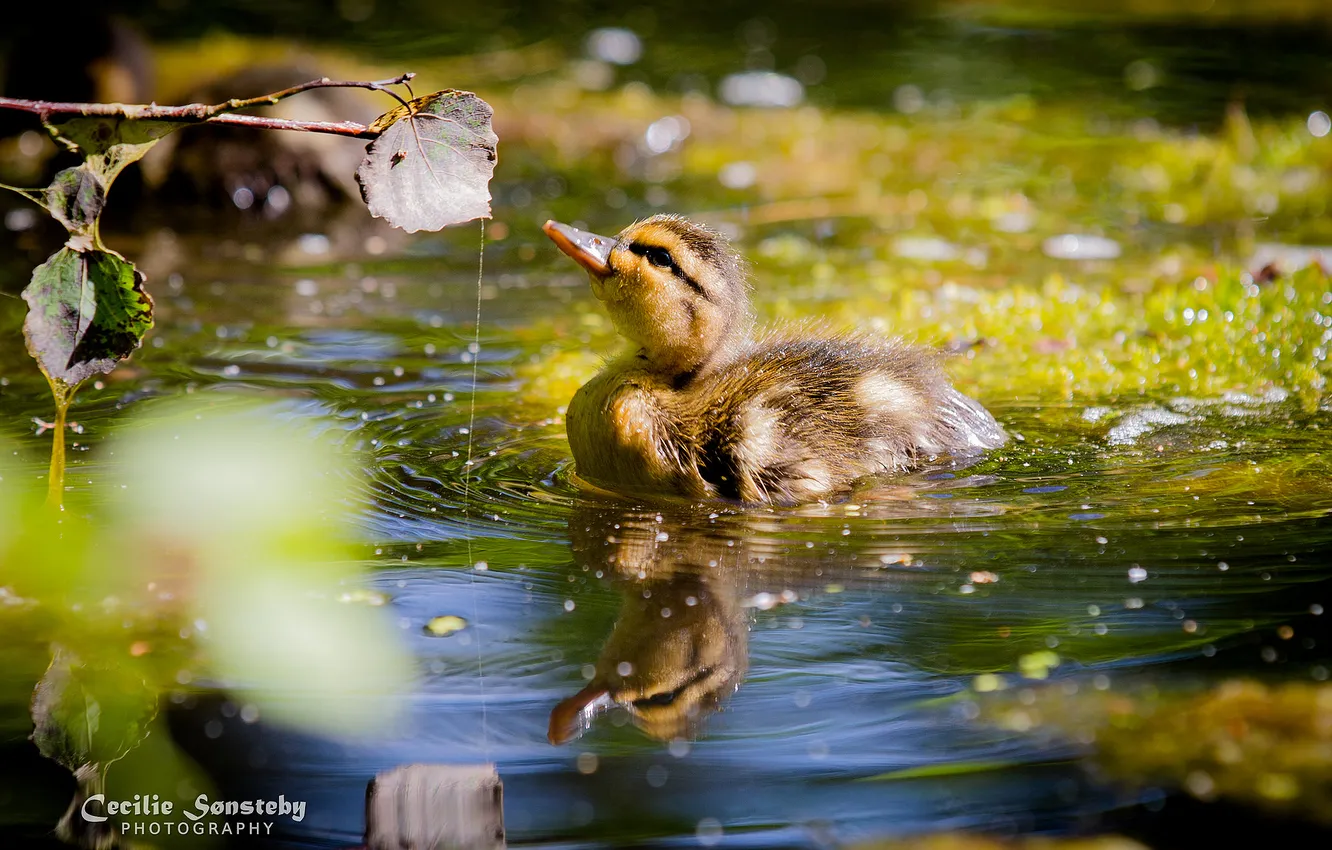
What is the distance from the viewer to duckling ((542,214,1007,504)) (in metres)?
4.65

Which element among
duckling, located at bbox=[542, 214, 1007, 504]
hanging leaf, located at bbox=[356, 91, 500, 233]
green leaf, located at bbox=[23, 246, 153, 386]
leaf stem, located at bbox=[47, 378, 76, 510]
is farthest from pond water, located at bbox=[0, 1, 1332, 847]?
hanging leaf, located at bbox=[356, 91, 500, 233]

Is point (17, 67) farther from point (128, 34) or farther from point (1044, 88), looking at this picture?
point (1044, 88)

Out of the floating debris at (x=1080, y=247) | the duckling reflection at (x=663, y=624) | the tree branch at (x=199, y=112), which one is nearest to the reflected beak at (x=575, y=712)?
the duckling reflection at (x=663, y=624)

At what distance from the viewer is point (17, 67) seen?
34.3ft

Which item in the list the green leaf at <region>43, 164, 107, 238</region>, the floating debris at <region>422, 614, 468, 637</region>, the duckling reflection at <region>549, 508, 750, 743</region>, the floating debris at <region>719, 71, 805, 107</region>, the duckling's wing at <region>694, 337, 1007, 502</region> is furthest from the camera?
the floating debris at <region>719, 71, 805, 107</region>

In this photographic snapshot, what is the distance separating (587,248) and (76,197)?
181 centimetres

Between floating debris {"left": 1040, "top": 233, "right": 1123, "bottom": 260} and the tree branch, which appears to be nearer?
the tree branch

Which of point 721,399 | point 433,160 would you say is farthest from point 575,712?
point 721,399

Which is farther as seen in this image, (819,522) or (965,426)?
(965,426)

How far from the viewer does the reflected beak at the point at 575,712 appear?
3121mm

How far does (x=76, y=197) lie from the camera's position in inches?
133

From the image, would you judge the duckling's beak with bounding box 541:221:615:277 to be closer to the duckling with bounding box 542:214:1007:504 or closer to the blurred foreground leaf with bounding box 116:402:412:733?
the duckling with bounding box 542:214:1007:504

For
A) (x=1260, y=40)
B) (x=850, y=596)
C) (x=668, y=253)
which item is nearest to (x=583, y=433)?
(x=668, y=253)

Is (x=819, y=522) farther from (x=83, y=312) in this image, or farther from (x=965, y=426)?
(x=83, y=312)
